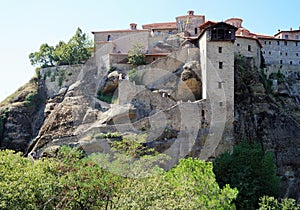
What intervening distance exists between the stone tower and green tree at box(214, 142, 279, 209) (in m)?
4.09

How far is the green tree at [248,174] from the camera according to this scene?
33.2m

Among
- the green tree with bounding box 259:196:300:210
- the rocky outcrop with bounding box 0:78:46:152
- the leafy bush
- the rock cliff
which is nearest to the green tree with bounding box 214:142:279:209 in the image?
the green tree with bounding box 259:196:300:210

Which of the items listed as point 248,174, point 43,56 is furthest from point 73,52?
point 248,174

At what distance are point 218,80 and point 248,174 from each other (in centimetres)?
1216

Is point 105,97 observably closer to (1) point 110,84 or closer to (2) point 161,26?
(1) point 110,84

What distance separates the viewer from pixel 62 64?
6069cm

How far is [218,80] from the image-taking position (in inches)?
1686

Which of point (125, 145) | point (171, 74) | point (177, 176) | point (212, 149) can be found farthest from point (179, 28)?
point (177, 176)

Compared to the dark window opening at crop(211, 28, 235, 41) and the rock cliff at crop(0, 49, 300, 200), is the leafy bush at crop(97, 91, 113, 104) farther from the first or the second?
the dark window opening at crop(211, 28, 235, 41)

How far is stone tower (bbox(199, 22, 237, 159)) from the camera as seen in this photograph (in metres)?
41.1

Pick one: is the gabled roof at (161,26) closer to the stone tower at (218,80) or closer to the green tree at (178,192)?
the stone tower at (218,80)

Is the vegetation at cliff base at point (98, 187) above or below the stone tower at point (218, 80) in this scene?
below

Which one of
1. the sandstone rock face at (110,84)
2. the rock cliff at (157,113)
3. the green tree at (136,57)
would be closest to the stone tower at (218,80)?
the rock cliff at (157,113)

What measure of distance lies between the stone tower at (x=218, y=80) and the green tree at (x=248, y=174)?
4.09 m
